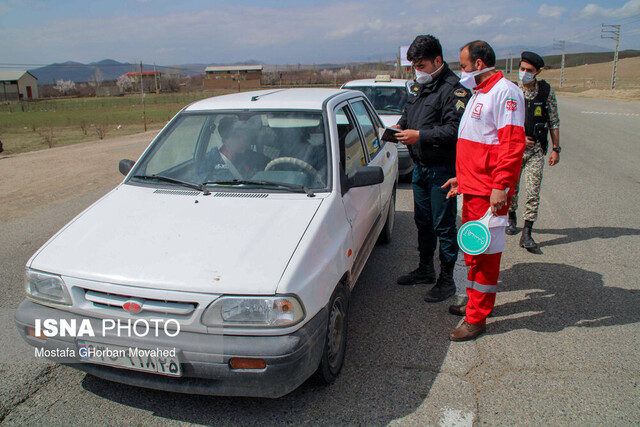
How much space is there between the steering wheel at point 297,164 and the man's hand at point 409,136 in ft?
2.83

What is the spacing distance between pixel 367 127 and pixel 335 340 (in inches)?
96.2

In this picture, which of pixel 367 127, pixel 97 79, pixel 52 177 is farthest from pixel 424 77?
pixel 97 79

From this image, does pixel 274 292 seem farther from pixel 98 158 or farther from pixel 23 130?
pixel 23 130

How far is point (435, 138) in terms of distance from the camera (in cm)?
380

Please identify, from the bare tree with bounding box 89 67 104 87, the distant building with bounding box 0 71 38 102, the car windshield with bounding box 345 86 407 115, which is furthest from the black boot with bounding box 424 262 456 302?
the distant building with bounding box 0 71 38 102

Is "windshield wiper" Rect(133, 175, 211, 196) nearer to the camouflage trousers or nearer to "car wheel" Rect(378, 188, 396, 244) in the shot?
"car wheel" Rect(378, 188, 396, 244)

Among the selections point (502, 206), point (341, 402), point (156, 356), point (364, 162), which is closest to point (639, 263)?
point (502, 206)

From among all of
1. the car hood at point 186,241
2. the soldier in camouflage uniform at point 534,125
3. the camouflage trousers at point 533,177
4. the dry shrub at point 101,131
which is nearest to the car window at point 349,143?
the car hood at point 186,241

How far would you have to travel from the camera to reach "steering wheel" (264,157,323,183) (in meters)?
3.42

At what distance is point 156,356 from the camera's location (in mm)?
2461

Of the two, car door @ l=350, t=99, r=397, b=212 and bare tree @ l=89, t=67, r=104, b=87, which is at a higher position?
bare tree @ l=89, t=67, r=104, b=87

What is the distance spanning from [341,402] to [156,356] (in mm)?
1107

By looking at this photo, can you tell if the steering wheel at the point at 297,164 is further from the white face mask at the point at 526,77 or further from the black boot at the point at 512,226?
the black boot at the point at 512,226

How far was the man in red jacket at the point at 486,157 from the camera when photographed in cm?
319
